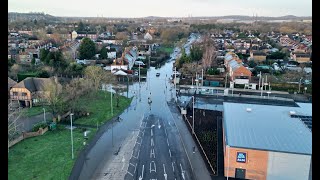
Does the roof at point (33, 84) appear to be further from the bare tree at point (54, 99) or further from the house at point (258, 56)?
the house at point (258, 56)

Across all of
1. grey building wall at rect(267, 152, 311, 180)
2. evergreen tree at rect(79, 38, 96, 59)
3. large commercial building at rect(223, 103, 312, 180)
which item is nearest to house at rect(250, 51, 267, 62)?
evergreen tree at rect(79, 38, 96, 59)

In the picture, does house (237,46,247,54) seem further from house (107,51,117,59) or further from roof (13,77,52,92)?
roof (13,77,52,92)

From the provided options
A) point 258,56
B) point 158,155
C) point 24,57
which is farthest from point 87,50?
point 158,155

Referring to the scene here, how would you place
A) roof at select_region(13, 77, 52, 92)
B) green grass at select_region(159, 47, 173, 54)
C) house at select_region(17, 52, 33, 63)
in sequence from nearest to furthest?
roof at select_region(13, 77, 52, 92) < house at select_region(17, 52, 33, 63) < green grass at select_region(159, 47, 173, 54)

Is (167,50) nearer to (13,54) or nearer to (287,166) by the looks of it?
(13,54)

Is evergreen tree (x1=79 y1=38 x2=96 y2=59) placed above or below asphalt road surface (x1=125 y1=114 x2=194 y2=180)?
above

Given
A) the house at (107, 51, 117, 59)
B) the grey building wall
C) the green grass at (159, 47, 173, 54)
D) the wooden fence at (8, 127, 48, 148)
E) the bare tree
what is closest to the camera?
the grey building wall

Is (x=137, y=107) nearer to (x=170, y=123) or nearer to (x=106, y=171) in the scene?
(x=170, y=123)

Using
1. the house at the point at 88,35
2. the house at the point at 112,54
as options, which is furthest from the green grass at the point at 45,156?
the house at the point at 88,35
